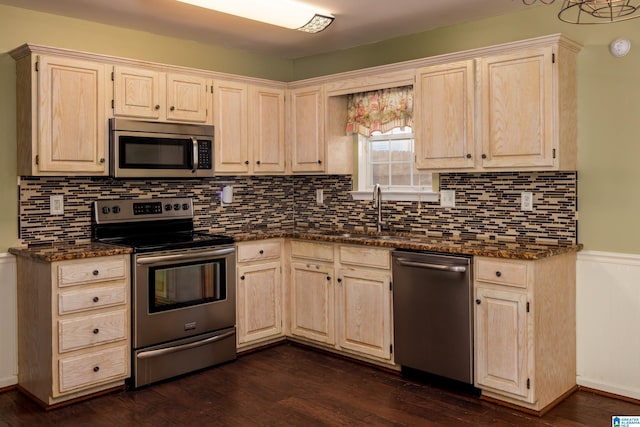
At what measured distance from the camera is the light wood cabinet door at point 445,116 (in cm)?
359

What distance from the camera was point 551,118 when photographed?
10.7 ft

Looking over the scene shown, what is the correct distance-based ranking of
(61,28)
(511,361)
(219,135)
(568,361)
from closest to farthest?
1. (511,361)
2. (568,361)
3. (61,28)
4. (219,135)

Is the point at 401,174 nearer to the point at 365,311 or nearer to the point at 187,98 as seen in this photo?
the point at 365,311

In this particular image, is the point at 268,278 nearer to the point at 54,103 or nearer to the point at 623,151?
the point at 54,103

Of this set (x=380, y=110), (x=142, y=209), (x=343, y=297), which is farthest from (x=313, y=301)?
Answer: (x=380, y=110)

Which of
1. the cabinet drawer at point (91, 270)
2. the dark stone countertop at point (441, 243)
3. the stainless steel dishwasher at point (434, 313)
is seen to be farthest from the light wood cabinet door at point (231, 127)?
the stainless steel dishwasher at point (434, 313)

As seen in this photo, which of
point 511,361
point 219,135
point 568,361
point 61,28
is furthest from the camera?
point 219,135

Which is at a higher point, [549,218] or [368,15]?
[368,15]

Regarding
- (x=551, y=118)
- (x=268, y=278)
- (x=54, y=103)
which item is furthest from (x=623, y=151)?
(x=54, y=103)

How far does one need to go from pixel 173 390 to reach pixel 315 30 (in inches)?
102

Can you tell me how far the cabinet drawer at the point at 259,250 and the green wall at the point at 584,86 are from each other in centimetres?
152

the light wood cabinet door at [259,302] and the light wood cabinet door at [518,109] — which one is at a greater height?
the light wood cabinet door at [518,109]

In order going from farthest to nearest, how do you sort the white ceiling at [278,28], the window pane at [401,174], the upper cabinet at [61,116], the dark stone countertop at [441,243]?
the window pane at [401,174]
the white ceiling at [278,28]
the upper cabinet at [61,116]
the dark stone countertop at [441,243]

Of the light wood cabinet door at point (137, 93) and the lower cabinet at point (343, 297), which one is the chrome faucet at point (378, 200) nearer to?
the lower cabinet at point (343, 297)
